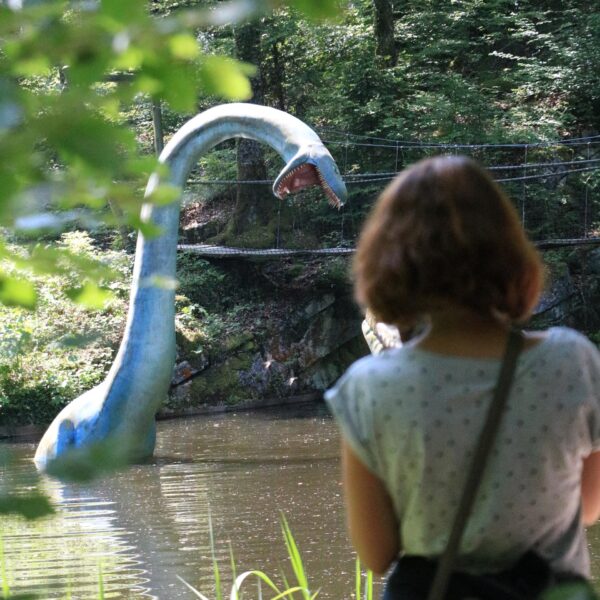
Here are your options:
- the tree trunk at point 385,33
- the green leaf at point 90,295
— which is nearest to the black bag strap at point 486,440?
the green leaf at point 90,295

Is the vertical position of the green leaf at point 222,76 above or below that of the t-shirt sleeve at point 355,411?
above

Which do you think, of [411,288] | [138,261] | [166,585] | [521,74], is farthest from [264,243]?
[411,288]

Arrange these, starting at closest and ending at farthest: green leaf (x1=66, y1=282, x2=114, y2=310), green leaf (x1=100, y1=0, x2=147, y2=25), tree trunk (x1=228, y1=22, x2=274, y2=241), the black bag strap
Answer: green leaf (x1=100, y1=0, x2=147, y2=25), green leaf (x1=66, y1=282, x2=114, y2=310), the black bag strap, tree trunk (x1=228, y1=22, x2=274, y2=241)

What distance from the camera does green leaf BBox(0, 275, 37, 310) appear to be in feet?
2.79

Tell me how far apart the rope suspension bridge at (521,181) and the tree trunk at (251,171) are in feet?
1.04

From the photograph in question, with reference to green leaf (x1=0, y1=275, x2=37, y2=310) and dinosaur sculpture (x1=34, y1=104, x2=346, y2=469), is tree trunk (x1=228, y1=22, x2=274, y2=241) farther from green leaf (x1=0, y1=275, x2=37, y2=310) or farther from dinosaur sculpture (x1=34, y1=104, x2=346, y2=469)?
green leaf (x1=0, y1=275, x2=37, y2=310)

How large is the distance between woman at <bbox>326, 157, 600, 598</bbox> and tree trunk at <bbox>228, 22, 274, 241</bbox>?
13875 mm

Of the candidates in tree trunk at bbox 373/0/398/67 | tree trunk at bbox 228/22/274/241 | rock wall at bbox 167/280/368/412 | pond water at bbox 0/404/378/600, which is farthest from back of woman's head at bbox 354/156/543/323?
tree trunk at bbox 373/0/398/67

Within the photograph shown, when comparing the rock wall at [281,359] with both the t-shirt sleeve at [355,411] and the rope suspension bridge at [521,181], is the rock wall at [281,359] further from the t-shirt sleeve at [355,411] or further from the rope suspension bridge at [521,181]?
the t-shirt sleeve at [355,411]

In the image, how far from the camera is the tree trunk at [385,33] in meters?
16.5

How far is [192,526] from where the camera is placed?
6488 millimetres

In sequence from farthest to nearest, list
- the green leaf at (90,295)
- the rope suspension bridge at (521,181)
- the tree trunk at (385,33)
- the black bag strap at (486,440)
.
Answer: the tree trunk at (385,33) → the rope suspension bridge at (521,181) → the black bag strap at (486,440) → the green leaf at (90,295)

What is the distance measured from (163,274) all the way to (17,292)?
17.6ft

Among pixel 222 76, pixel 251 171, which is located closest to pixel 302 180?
pixel 222 76
